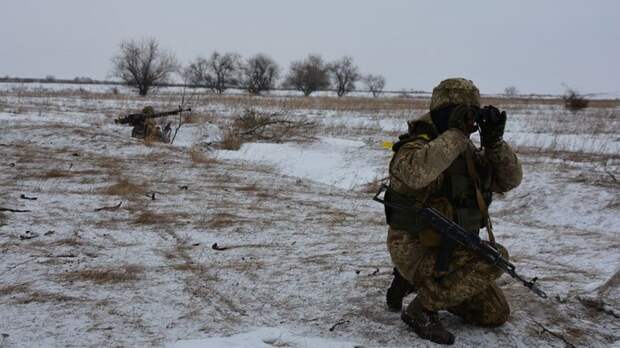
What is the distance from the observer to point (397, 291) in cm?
301

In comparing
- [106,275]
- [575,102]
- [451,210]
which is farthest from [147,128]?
[575,102]

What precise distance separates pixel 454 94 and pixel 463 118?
152mm

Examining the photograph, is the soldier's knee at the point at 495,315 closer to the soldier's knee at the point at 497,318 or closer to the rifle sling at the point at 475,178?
the soldier's knee at the point at 497,318

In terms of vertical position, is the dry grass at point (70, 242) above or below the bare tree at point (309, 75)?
below

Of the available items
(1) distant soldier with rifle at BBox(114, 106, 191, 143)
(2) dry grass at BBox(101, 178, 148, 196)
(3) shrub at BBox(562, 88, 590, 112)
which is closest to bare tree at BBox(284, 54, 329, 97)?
(3) shrub at BBox(562, 88, 590, 112)

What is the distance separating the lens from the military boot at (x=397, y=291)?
298 centimetres

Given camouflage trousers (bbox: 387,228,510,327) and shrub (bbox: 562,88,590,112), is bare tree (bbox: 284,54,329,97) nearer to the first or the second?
shrub (bbox: 562,88,590,112)

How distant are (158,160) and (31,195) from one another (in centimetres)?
329

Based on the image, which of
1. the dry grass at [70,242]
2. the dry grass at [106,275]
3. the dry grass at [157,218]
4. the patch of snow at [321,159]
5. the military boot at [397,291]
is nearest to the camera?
the military boot at [397,291]

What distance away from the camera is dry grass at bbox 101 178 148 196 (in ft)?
20.7

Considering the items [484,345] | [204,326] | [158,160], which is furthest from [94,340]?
[158,160]

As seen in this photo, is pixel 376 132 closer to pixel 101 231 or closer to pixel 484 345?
pixel 101 231

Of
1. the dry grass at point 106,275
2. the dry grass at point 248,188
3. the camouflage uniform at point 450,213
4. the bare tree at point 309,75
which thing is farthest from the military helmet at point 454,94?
the bare tree at point 309,75

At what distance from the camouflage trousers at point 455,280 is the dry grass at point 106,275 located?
1951mm
